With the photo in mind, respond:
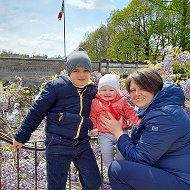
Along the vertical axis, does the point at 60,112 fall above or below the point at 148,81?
below

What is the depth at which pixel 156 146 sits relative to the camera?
8.55 feet

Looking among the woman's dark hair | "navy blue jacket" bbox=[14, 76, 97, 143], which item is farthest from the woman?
"navy blue jacket" bbox=[14, 76, 97, 143]

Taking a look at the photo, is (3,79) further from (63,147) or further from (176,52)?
(63,147)

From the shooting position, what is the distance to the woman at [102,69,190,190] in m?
2.61

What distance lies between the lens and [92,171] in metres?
3.29

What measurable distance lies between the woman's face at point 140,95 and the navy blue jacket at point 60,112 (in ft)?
1.59

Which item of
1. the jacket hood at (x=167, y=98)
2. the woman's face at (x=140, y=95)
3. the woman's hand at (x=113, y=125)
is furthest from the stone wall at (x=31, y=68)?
the jacket hood at (x=167, y=98)

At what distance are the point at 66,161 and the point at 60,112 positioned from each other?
0.43m

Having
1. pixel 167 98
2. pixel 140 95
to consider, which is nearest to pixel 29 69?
pixel 140 95

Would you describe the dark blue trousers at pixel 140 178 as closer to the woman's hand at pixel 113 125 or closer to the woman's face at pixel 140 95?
the woman's hand at pixel 113 125

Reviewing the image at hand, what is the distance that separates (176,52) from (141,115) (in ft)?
8.22

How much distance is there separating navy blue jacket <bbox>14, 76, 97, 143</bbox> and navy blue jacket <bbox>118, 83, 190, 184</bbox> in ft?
1.94

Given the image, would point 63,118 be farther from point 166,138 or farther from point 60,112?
point 166,138

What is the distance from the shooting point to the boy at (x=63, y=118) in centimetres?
309
